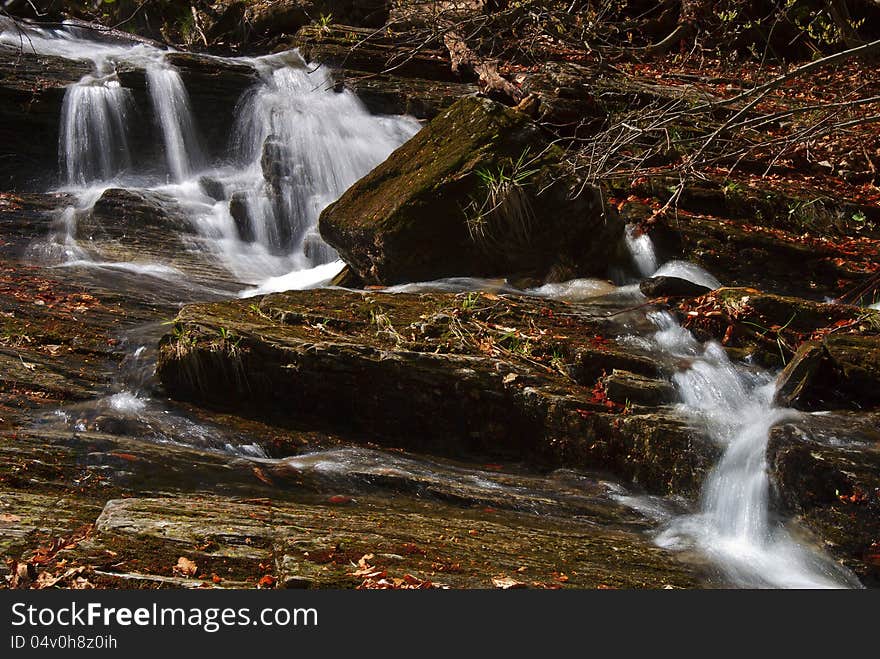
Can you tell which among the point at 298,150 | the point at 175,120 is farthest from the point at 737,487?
the point at 175,120

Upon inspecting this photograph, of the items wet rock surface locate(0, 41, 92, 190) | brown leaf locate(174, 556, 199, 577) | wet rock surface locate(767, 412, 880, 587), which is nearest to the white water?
wet rock surface locate(0, 41, 92, 190)

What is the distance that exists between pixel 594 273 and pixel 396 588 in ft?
17.6

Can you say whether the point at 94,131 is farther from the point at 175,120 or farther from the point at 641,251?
the point at 641,251

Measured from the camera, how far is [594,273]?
8188mm

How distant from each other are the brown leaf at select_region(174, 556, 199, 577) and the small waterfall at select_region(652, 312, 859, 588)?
268cm

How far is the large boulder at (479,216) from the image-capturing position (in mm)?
7938

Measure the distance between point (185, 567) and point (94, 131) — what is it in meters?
10.9

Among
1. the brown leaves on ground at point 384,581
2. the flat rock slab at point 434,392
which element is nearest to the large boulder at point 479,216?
the flat rock slab at point 434,392

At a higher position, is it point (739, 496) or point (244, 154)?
point (244, 154)

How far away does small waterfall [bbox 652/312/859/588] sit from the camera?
4.52 m

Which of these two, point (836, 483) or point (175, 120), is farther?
point (175, 120)

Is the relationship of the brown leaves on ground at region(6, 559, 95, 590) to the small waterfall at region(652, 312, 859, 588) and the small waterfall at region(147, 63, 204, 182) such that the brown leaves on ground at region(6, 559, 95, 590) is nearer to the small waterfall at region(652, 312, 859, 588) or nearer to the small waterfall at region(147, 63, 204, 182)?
the small waterfall at region(652, 312, 859, 588)


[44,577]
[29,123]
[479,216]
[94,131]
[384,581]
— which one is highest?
[29,123]

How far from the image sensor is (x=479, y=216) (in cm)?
788
